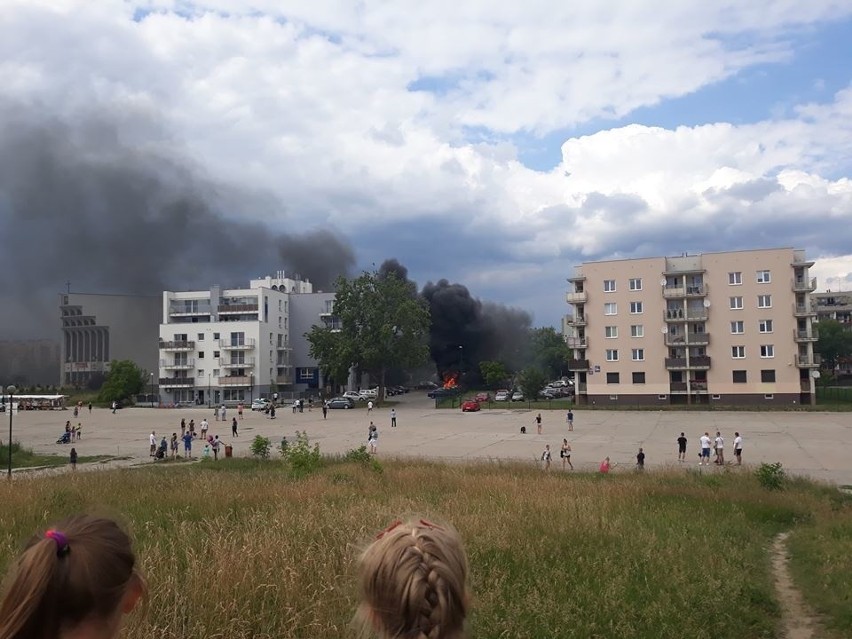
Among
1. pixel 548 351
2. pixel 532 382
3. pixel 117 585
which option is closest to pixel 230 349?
pixel 532 382

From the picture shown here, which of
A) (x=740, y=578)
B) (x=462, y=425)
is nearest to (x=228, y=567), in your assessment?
(x=740, y=578)

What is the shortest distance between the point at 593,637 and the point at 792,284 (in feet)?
219

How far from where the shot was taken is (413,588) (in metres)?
2.16

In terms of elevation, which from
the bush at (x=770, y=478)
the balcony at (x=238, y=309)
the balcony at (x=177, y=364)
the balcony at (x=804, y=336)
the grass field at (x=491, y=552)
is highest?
the balcony at (x=238, y=309)

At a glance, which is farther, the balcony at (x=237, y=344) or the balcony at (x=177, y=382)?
the balcony at (x=177, y=382)

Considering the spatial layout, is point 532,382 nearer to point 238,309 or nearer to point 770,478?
point 238,309

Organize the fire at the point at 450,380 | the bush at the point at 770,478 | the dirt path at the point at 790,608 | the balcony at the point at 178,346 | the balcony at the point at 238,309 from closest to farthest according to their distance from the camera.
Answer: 1. the dirt path at the point at 790,608
2. the bush at the point at 770,478
3. the balcony at the point at 178,346
4. the balcony at the point at 238,309
5. the fire at the point at 450,380

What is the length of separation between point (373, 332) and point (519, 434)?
1604 inches

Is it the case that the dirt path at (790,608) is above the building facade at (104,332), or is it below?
below

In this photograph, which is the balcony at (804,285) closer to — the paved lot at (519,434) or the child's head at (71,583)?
the paved lot at (519,434)

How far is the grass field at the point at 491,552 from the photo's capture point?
5734 millimetres

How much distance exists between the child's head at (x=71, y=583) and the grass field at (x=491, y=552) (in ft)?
2.08

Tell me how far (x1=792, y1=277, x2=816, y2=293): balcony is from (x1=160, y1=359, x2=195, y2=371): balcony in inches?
3022

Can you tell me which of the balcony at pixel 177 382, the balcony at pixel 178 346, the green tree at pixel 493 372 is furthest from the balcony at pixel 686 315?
the balcony at pixel 177 382
